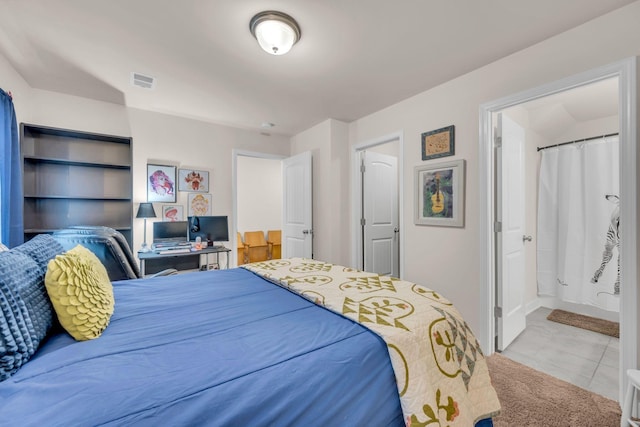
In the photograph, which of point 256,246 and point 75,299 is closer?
point 75,299

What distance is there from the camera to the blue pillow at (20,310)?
731mm

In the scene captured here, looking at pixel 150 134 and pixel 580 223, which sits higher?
pixel 150 134

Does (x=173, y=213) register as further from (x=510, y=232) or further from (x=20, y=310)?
(x=510, y=232)

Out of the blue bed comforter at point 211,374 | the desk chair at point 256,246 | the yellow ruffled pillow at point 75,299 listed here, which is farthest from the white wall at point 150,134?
the blue bed comforter at point 211,374

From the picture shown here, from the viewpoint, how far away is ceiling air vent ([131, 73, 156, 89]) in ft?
8.26

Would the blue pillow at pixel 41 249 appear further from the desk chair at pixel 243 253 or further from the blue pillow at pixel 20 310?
the desk chair at pixel 243 253

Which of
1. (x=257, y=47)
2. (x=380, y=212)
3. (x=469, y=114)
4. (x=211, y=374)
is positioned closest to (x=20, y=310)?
(x=211, y=374)

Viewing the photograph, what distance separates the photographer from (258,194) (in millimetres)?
6754

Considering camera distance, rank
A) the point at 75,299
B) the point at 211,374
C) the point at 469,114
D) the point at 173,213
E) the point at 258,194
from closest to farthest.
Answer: the point at 211,374, the point at 75,299, the point at 469,114, the point at 173,213, the point at 258,194

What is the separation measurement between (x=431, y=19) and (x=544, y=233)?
118 inches

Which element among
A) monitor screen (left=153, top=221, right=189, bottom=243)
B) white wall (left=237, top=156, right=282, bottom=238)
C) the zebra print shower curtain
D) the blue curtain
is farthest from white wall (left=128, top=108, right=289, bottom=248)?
the zebra print shower curtain

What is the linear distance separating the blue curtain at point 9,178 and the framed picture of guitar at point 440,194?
3.64m

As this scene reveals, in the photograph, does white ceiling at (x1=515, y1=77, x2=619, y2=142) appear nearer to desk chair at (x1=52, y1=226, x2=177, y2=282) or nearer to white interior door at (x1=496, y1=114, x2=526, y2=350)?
white interior door at (x1=496, y1=114, x2=526, y2=350)

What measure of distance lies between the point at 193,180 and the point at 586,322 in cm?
496
